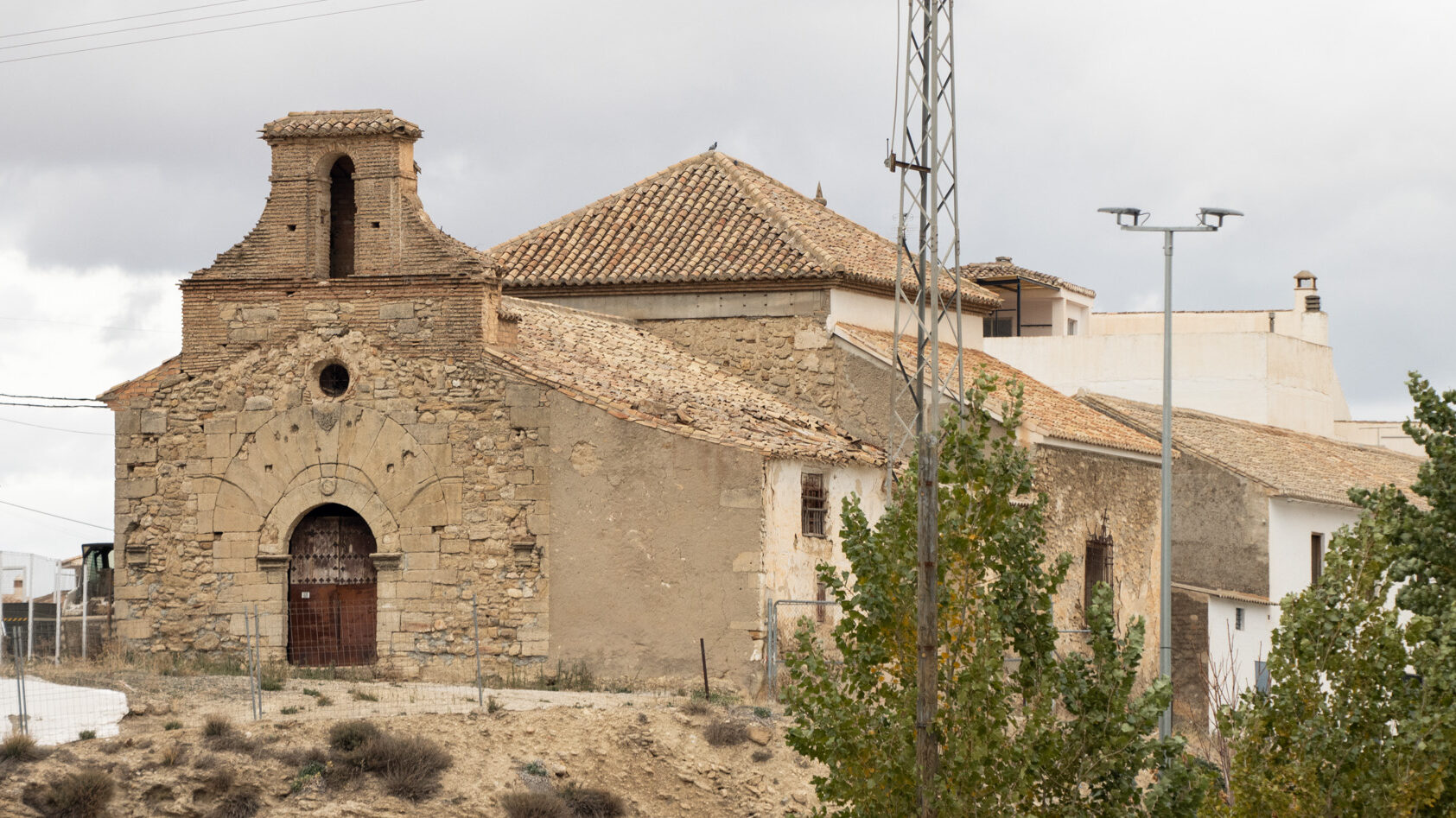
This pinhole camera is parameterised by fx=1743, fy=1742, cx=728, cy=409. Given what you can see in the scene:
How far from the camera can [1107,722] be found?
35.6 feet

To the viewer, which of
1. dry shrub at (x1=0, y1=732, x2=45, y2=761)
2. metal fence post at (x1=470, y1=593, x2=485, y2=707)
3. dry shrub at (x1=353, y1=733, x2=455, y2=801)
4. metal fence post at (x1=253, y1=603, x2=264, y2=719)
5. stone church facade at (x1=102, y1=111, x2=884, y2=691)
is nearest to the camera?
dry shrub at (x1=0, y1=732, x2=45, y2=761)

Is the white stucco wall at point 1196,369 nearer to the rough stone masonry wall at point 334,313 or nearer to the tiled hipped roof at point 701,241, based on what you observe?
the tiled hipped roof at point 701,241

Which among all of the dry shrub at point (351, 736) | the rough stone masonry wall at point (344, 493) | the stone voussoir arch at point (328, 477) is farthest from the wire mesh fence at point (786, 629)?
the dry shrub at point (351, 736)

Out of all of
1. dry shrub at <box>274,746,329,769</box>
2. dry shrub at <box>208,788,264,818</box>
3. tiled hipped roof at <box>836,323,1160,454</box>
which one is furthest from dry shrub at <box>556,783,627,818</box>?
tiled hipped roof at <box>836,323,1160,454</box>

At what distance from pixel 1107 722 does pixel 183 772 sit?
9544mm

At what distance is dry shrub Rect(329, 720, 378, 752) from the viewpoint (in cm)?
1742

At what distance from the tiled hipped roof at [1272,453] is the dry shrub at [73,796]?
2186 centimetres

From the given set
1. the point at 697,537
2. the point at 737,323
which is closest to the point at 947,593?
the point at 697,537

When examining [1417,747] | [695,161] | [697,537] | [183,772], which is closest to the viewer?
[1417,747]

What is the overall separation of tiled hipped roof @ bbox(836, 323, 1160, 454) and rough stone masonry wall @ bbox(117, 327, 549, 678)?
6.69 meters

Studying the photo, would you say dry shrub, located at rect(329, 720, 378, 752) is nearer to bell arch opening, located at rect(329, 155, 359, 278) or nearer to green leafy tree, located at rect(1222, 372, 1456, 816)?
bell arch opening, located at rect(329, 155, 359, 278)

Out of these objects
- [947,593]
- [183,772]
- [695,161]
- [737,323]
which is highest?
[695,161]

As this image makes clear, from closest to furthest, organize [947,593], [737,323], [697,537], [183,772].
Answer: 1. [947,593]
2. [183,772]
3. [697,537]
4. [737,323]

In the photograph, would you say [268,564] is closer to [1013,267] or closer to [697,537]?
[697,537]
